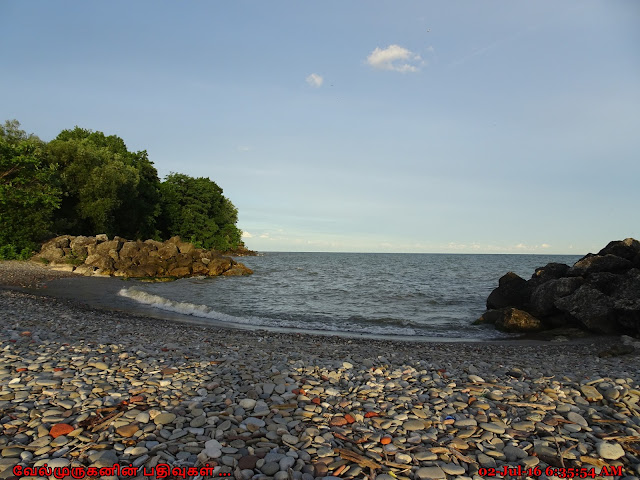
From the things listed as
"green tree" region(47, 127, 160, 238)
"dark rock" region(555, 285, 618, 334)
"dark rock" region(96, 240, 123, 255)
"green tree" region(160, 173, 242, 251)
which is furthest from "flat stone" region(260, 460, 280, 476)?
"green tree" region(160, 173, 242, 251)

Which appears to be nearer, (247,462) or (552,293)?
(247,462)

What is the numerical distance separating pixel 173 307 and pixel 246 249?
91.3 meters

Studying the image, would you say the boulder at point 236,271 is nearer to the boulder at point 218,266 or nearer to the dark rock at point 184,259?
the boulder at point 218,266

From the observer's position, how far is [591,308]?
14852 mm

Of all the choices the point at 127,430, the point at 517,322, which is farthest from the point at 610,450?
the point at 517,322

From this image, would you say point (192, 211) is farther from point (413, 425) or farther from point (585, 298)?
point (413, 425)

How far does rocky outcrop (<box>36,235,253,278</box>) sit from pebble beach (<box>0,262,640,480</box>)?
89.5 feet

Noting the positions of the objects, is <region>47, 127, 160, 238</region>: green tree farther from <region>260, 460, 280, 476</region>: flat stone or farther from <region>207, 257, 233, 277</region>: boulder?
<region>260, 460, 280, 476</region>: flat stone

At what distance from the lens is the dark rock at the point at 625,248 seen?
18844mm

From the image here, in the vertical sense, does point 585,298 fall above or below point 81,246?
below

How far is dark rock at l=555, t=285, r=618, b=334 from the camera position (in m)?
14.5

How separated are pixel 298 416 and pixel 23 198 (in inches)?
1292
